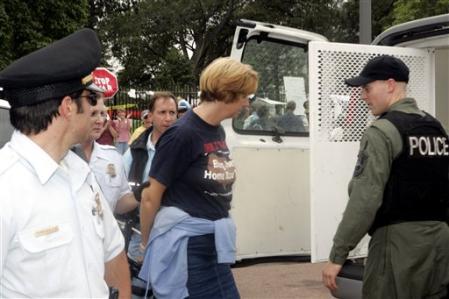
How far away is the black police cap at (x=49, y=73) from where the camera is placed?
194 cm

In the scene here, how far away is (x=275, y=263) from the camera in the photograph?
6293mm

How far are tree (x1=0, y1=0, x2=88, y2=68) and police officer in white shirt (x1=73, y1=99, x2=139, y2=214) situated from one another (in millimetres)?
16831

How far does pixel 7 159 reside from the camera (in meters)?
1.90

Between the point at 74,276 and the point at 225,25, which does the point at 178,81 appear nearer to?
the point at 225,25

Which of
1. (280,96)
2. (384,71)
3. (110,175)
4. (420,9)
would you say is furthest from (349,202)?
(420,9)

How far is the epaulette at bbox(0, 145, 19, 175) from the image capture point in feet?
6.11

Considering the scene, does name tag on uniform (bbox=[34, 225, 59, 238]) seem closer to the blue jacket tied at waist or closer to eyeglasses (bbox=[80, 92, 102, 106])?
eyeglasses (bbox=[80, 92, 102, 106])

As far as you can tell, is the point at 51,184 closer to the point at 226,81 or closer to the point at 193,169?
the point at 193,169

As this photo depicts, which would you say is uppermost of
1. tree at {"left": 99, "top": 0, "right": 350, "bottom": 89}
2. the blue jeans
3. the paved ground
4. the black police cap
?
tree at {"left": 99, "top": 0, "right": 350, "bottom": 89}

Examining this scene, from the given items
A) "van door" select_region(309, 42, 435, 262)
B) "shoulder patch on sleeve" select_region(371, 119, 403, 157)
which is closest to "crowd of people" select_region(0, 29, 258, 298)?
"shoulder patch on sleeve" select_region(371, 119, 403, 157)

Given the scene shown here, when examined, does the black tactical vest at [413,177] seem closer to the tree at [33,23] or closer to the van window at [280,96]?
the van window at [280,96]

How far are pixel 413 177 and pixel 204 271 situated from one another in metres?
1.09

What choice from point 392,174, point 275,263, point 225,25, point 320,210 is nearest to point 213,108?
point 392,174

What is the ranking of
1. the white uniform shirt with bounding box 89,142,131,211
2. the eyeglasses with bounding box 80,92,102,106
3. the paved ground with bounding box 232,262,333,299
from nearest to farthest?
the eyeglasses with bounding box 80,92,102,106 < the white uniform shirt with bounding box 89,142,131,211 < the paved ground with bounding box 232,262,333,299
